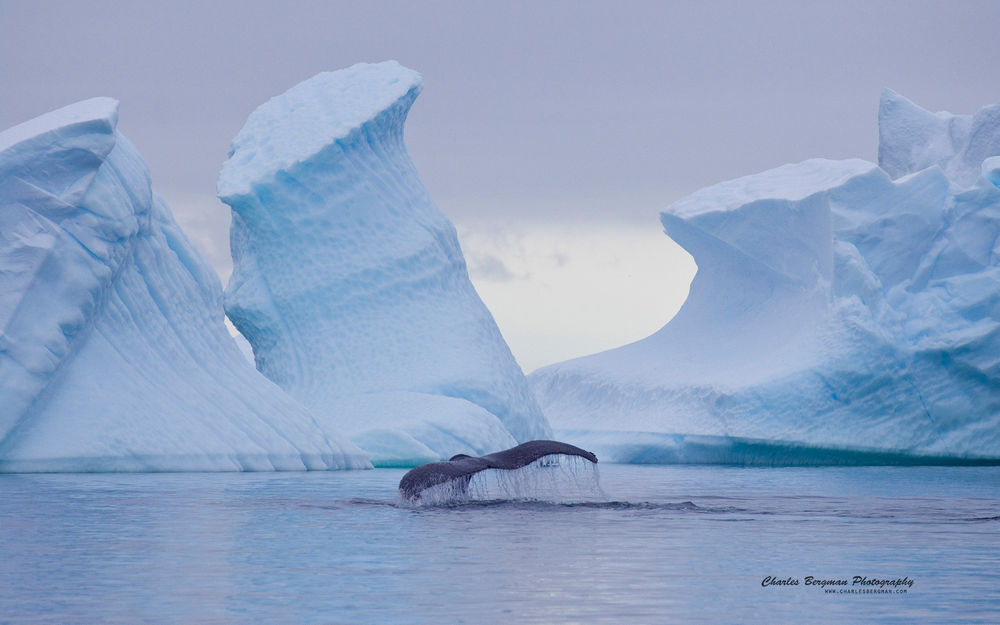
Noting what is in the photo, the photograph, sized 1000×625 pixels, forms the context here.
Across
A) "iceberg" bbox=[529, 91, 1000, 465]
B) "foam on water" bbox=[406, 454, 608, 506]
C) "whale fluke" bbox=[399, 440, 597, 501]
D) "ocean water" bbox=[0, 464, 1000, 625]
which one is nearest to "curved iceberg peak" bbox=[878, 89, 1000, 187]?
"iceberg" bbox=[529, 91, 1000, 465]

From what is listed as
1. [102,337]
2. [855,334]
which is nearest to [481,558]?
[102,337]

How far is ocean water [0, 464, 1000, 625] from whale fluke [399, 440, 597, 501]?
0.26 metres

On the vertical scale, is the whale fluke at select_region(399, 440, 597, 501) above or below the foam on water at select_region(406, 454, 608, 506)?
above

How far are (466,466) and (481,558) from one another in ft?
16.5

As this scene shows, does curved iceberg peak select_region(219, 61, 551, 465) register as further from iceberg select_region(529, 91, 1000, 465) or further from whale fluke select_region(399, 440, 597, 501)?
whale fluke select_region(399, 440, 597, 501)

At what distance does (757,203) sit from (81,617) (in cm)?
2668

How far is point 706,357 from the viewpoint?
3375cm

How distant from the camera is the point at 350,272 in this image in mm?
27547

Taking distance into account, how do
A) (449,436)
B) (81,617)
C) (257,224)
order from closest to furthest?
1. (81,617)
2. (449,436)
3. (257,224)

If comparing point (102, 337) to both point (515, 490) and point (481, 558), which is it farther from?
point (481, 558)

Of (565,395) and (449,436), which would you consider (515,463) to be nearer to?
(449,436)

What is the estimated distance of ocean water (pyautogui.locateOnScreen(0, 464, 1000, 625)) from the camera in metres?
6.83

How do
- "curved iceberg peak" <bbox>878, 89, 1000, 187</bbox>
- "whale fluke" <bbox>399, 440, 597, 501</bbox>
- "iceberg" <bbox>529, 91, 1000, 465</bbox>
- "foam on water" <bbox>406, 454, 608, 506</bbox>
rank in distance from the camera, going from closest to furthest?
"whale fluke" <bbox>399, 440, 597, 501</bbox>, "foam on water" <bbox>406, 454, 608, 506</bbox>, "iceberg" <bbox>529, 91, 1000, 465</bbox>, "curved iceberg peak" <bbox>878, 89, 1000, 187</bbox>

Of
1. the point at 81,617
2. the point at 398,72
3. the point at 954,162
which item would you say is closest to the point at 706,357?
the point at 954,162
